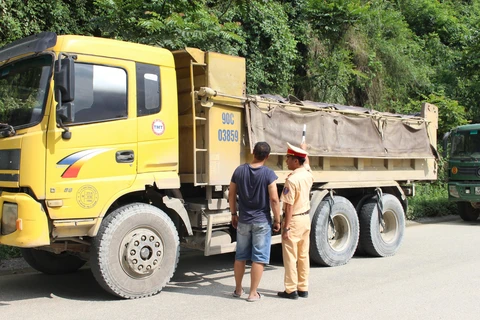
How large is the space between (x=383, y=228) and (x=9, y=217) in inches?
244

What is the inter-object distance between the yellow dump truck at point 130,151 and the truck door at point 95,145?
0.01m

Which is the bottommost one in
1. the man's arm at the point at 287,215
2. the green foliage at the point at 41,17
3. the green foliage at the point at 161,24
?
the man's arm at the point at 287,215

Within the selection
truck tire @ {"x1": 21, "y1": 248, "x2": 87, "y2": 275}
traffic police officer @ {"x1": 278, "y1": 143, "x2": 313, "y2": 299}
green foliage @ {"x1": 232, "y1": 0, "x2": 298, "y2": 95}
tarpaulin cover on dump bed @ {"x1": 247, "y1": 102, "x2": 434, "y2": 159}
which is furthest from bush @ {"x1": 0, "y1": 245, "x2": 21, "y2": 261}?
green foliage @ {"x1": 232, "y1": 0, "x2": 298, "y2": 95}

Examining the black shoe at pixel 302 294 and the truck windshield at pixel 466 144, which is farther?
the truck windshield at pixel 466 144

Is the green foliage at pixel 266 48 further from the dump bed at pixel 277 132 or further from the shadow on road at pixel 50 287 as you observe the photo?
the shadow on road at pixel 50 287

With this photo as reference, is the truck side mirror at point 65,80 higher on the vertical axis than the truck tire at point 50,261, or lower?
higher

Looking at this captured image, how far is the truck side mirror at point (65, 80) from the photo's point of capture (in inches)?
200

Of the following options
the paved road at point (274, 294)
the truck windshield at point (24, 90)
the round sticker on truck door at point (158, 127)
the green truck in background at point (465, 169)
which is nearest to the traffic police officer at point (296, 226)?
the paved road at point (274, 294)

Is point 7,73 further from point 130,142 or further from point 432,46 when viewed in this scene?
point 432,46

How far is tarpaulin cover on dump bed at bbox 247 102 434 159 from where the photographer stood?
22.8 ft

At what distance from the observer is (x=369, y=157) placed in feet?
27.3

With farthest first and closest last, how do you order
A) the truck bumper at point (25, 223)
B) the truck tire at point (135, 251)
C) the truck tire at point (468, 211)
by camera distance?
1. the truck tire at point (468, 211)
2. the truck tire at point (135, 251)
3. the truck bumper at point (25, 223)

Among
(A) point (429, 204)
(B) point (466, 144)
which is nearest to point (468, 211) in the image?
(A) point (429, 204)

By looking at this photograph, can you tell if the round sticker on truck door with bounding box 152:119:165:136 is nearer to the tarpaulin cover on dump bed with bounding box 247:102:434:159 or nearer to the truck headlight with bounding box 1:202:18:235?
the tarpaulin cover on dump bed with bounding box 247:102:434:159
